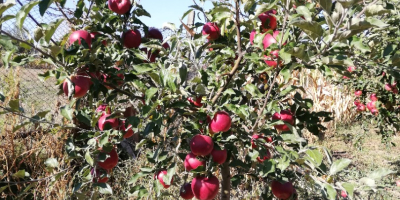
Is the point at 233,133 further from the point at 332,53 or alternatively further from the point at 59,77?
the point at 59,77

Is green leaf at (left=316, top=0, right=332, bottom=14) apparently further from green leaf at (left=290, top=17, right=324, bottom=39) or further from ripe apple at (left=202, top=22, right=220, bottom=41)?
ripe apple at (left=202, top=22, right=220, bottom=41)

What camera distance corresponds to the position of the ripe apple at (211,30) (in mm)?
1146

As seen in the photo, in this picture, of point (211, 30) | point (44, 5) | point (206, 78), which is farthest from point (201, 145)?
point (44, 5)

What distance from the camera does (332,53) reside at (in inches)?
33.3

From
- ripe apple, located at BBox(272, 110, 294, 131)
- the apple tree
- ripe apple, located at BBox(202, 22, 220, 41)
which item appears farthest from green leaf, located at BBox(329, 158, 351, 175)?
ripe apple, located at BBox(202, 22, 220, 41)

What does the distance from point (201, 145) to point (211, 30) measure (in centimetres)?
43

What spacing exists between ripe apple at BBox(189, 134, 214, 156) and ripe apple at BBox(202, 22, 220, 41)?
393 mm

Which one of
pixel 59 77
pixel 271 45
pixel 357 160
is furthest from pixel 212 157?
pixel 357 160

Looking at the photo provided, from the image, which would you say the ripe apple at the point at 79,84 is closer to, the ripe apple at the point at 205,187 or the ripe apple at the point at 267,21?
the ripe apple at the point at 205,187

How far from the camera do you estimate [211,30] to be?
115 centimetres

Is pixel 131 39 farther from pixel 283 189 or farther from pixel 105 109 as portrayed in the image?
pixel 283 189

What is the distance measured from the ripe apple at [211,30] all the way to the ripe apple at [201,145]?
0.39 metres

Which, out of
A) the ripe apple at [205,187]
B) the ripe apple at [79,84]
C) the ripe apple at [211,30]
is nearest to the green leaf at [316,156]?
the ripe apple at [205,187]

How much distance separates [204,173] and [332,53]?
522mm
